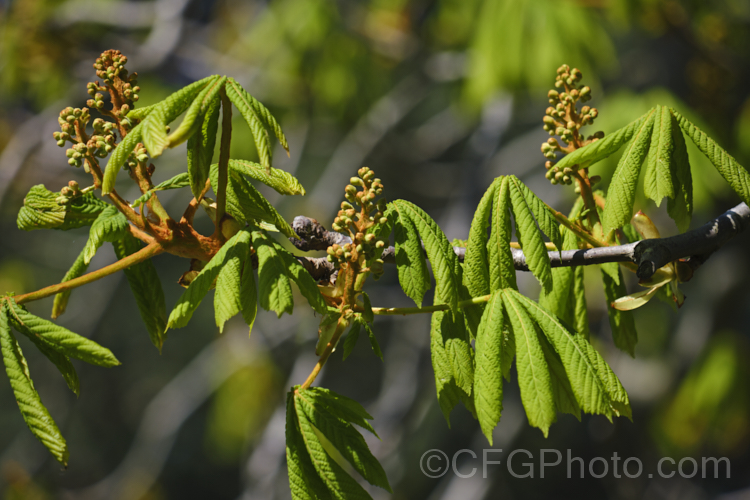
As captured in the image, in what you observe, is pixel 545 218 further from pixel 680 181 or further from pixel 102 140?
pixel 102 140

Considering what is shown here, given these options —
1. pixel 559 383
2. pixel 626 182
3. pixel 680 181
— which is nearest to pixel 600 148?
pixel 626 182

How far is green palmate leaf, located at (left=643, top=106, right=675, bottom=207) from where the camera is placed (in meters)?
1.22

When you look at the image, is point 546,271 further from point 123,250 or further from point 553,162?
point 123,250

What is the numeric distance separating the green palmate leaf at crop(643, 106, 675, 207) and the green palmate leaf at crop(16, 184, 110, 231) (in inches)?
50.5

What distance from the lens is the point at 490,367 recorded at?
1.14 meters

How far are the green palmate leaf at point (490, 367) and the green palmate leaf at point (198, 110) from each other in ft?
2.39

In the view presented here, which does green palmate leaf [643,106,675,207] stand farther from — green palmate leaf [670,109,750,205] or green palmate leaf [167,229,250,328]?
green palmate leaf [167,229,250,328]

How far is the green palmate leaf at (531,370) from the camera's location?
1.10 m

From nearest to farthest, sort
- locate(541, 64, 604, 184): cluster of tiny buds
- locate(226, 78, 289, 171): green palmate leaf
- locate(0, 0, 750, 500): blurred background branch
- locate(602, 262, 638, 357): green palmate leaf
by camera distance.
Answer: locate(226, 78, 289, 171): green palmate leaf, locate(541, 64, 604, 184): cluster of tiny buds, locate(602, 262, 638, 357): green palmate leaf, locate(0, 0, 750, 500): blurred background branch

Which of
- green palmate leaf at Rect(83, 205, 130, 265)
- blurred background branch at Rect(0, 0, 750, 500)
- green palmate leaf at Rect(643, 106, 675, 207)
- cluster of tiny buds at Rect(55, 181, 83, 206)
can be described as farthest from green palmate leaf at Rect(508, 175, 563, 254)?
blurred background branch at Rect(0, 0, 750, 500)

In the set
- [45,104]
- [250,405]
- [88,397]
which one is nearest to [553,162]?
[250,405]

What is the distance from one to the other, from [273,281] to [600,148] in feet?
2.61

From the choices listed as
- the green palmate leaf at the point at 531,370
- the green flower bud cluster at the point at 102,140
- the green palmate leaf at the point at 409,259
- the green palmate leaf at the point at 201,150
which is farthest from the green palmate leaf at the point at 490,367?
the green flower bud cluster at the point at 102,140

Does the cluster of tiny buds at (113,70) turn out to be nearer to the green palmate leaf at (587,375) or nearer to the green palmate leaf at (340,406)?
the green palmate leaf at (340,406)
